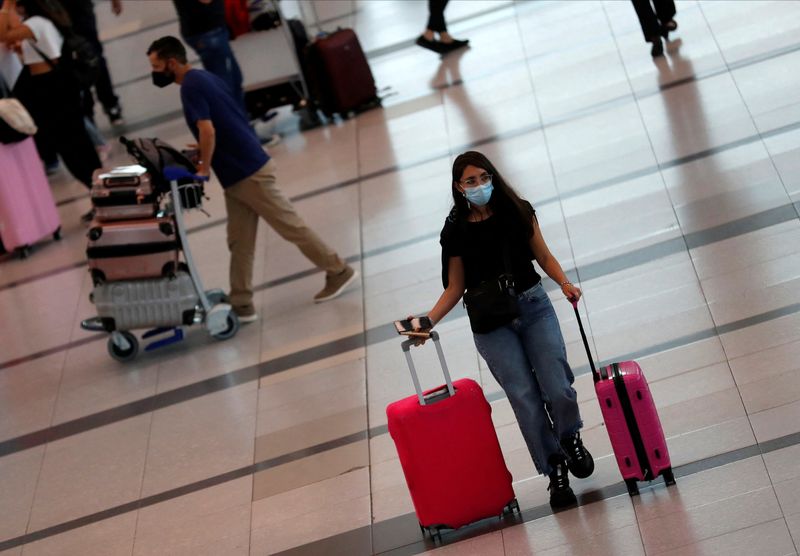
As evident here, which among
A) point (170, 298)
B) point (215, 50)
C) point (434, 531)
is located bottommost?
point (434, 531)

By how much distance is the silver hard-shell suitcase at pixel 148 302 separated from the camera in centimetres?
670

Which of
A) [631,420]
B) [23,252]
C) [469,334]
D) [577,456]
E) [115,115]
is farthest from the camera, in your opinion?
[115,115]

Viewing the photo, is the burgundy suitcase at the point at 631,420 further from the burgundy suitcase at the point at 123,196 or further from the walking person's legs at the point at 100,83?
the walking person's legs at the point at 100,83

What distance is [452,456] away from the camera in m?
4.43

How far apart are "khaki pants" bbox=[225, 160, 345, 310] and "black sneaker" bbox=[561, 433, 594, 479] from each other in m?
2.73

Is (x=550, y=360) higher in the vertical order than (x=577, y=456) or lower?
higher

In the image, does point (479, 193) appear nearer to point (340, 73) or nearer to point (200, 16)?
point (340, 73)

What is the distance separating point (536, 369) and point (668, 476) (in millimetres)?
587

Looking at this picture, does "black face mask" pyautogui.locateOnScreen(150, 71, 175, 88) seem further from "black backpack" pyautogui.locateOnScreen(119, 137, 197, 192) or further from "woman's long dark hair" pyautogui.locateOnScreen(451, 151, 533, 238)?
"woman's long dark hair" pyautogui.locateOnScreen(451, 151, 533, 238)

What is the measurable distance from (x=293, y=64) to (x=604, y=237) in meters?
4.03

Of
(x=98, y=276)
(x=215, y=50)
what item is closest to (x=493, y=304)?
(x=98, y=276)

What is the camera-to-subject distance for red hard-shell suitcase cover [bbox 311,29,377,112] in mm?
9438

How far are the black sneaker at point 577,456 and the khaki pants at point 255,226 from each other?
2.73m

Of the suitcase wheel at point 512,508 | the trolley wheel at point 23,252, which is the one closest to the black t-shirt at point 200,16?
the trolley wheel at point 23,252
